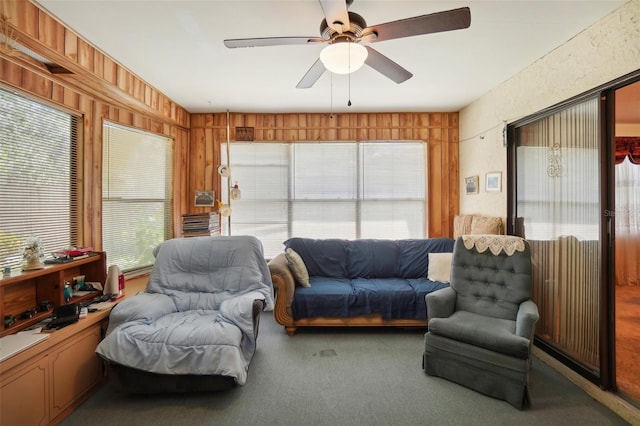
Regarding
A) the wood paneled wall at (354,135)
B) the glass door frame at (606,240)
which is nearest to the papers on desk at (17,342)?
the wood paneled wall at (354,135)

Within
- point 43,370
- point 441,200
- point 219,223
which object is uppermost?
point 441,200

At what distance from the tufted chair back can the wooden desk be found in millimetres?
2924

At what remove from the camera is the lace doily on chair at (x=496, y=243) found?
2.44 meters

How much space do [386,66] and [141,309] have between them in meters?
Answer: 2.58

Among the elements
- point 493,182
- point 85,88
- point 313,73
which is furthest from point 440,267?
point 85,88

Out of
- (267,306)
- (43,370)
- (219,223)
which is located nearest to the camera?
(43,370)

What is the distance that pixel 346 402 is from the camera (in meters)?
1.98

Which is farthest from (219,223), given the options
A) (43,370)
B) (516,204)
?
(516,204)

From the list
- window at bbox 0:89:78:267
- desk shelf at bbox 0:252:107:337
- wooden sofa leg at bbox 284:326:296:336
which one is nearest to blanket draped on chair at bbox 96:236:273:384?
desk shelf at bbox 0:252:107:337

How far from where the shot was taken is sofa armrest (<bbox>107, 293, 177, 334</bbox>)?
2.08 metres

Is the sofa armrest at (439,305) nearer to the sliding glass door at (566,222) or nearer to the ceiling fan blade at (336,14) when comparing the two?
the sliding glass door at (566,222)

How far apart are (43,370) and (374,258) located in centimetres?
305

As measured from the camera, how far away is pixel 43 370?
5.58 feet

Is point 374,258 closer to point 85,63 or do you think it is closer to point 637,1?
point 637,1
